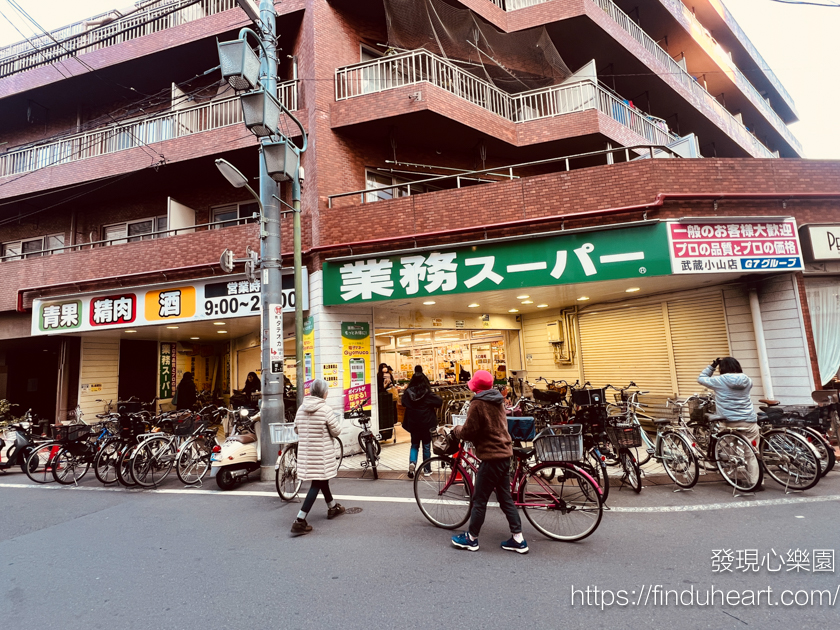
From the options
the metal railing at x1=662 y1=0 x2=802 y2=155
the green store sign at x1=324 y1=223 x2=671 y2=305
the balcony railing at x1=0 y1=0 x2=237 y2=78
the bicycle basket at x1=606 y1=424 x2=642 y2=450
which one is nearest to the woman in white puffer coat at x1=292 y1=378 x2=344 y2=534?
the bicycle basket at x1=606 y1=424 x2=642 y2=450

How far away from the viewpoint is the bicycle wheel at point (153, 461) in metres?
7.74

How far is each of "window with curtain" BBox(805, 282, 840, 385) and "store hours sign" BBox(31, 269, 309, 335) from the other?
37.8ft

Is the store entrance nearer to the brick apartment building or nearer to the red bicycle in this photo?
the brick apartment building

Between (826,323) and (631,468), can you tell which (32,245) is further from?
(826,323)

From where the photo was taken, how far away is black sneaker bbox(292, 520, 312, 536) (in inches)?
199

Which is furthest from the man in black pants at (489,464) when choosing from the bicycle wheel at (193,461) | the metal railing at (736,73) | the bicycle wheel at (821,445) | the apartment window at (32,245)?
the metal railing at (736,73)

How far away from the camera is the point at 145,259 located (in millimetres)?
11938

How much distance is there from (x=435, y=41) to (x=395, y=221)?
21.6 feet

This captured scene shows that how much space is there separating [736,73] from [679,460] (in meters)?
22.5

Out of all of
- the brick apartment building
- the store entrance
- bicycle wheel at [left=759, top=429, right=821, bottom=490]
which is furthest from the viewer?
the store entrance

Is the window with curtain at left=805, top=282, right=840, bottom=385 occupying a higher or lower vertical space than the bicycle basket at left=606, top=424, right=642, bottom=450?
higher

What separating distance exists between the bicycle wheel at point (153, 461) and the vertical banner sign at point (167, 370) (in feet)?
27.7

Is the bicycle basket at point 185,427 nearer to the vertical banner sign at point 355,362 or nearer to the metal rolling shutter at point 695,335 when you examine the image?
the vertical banner sign at point 355,362

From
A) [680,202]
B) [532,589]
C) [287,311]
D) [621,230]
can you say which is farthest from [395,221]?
[532,589]
